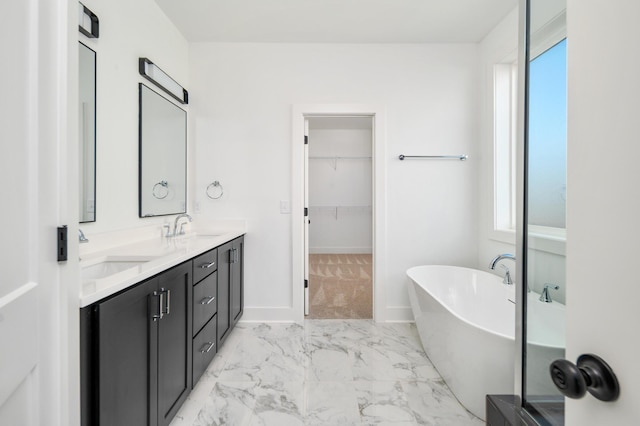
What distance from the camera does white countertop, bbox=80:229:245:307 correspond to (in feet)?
3.13

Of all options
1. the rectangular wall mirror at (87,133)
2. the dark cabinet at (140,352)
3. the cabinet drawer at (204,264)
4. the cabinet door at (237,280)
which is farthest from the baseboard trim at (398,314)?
the rectangular wall mirror at (87,133)

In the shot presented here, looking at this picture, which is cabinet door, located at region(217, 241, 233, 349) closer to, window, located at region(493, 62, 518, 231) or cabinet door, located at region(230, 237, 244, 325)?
cabinet door, located at region(230, 237, 244, 325)

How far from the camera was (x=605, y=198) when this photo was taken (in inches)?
15.3

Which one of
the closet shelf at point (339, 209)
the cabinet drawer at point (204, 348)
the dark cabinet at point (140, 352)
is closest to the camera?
the dark cabinet at point (140, 352)

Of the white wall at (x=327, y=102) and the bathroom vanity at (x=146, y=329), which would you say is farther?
the white wall at (x=327, y=102)

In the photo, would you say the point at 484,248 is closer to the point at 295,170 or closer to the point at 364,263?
the point at 295,170

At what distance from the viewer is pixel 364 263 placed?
5.41 meters

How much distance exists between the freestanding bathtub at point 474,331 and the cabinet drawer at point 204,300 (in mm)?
1446

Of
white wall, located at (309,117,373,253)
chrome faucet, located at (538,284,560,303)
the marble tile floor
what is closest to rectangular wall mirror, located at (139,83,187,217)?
the marble tile floor

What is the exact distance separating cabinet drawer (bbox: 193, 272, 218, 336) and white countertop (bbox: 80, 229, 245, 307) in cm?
21

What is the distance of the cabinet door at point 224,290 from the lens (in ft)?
7.13

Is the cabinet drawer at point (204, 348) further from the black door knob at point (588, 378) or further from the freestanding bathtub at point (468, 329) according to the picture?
the black door knob at point (588, 378)

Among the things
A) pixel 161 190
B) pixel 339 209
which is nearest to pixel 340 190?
pixel 339 209

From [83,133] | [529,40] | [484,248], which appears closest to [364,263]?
[484,248]
